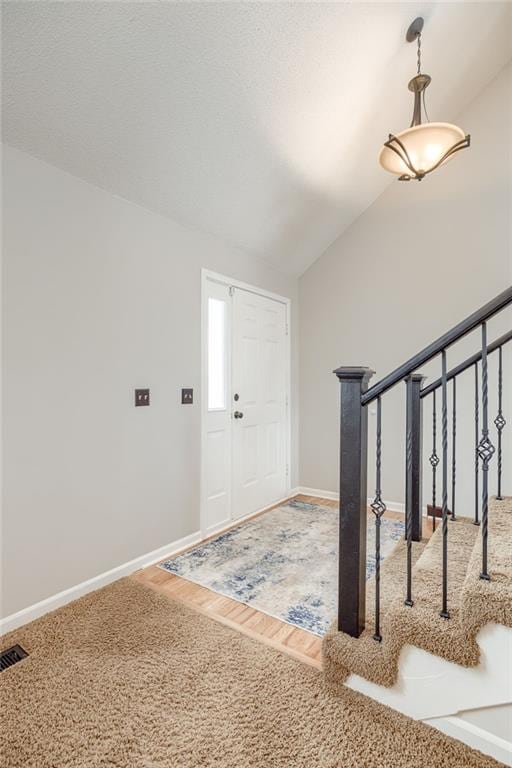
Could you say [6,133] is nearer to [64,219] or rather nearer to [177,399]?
[64,219]

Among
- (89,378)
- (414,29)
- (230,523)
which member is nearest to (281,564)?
(230,523)

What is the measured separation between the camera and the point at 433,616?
49.3 inches

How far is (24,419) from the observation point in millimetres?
1824

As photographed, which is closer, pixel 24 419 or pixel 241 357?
pixel 24 419

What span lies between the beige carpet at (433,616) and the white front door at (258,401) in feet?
5.69

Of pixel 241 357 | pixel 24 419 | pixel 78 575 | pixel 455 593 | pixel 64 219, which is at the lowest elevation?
pixel 78 575

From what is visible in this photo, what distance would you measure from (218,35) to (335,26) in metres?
0.66

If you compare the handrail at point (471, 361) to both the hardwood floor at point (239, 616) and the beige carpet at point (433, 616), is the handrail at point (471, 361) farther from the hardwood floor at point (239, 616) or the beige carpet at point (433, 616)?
the hardwood floor at point (239, 616)

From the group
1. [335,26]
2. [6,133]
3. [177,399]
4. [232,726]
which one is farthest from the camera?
[177,399]

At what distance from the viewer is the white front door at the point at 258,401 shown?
3.21 m

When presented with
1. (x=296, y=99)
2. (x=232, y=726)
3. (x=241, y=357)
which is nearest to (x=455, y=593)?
(x=232, y=726)

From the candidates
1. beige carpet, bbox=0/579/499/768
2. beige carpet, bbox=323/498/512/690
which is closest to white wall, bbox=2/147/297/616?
beige carpet, bbox=0/579/499/768

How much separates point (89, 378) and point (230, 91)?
1.74 metres

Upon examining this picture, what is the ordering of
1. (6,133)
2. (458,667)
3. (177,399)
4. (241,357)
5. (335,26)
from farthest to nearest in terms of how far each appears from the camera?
(241,357), (177,399), (335,26), (6,133), (458,667)
